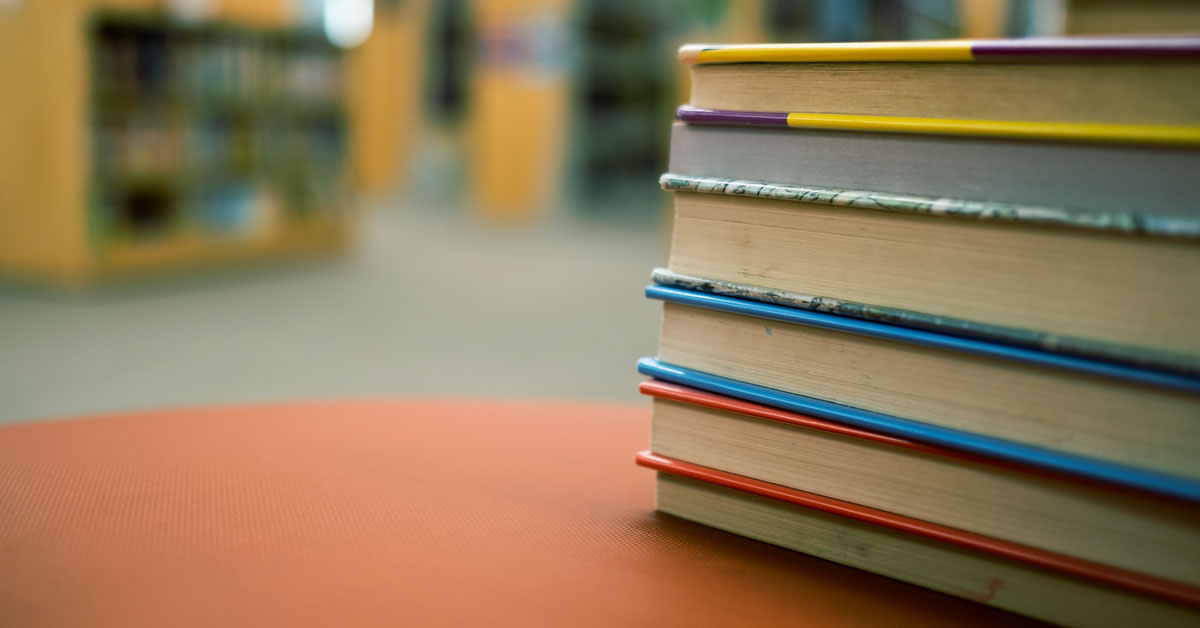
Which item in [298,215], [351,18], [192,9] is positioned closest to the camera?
[192,9]

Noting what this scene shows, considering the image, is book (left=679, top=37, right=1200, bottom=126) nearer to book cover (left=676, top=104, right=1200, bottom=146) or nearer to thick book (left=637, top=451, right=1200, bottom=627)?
book cover (left=676, top=104, right=1200, bottom=146)

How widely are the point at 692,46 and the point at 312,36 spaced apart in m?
4.77

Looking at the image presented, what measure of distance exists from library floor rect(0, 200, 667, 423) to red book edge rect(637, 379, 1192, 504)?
205 centimetres

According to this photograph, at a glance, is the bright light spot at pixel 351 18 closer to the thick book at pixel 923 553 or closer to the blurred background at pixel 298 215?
the blurred background at pixel 298 215

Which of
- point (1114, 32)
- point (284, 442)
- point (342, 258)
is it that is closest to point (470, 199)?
point (342, 258)

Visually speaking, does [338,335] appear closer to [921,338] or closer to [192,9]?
[192,9]

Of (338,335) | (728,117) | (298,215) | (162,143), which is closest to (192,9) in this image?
(162,143)

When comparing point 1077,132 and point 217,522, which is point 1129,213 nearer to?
point 1077,132

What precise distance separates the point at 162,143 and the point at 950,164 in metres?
4.36

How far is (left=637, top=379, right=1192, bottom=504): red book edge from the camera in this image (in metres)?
0.42

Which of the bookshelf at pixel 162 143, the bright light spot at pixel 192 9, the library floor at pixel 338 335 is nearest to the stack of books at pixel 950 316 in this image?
the library floor at pixel 338 335

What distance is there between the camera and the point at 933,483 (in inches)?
18.4

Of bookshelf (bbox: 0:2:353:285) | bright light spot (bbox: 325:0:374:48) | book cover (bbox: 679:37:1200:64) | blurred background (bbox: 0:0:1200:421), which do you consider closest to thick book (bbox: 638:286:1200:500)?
book cover (bbox: 679:37:1200:64)

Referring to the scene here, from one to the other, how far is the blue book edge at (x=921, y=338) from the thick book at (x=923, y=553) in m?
0.08
